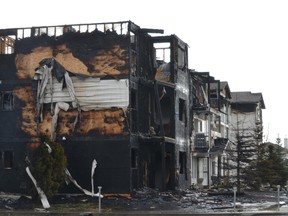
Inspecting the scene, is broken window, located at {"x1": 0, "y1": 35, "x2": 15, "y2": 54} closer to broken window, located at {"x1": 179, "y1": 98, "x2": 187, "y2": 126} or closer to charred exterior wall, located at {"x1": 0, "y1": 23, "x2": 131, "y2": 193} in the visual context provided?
charred exterior wall, located at {"x1": 0, "y1": 23, "x2": 131, "y2": 193}

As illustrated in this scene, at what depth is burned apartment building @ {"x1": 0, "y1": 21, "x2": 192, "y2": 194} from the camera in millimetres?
35688

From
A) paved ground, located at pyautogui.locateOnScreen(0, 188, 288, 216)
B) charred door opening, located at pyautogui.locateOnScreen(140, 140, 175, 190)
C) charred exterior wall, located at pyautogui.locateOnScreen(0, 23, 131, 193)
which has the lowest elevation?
paved ground, located at pyautogui.locateOnScreen(0, 188, 288, 216)

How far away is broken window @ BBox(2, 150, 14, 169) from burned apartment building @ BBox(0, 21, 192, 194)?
58mm

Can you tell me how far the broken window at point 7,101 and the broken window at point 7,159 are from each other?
8.34 feet

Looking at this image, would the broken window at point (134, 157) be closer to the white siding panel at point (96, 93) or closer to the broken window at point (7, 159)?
the white siding panel at point (96, 93)

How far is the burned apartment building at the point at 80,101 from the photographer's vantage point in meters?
35.7

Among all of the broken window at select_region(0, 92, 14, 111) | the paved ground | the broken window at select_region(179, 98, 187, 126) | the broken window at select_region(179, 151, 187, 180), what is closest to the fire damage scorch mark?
the broken window at select_region(0, 92, 14, 111)


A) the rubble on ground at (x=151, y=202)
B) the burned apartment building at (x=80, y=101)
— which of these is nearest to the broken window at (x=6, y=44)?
the burned apartment building at (x=80, y=101)

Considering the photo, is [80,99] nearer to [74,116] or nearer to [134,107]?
[74,116]

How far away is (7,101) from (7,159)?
3370 millimetres

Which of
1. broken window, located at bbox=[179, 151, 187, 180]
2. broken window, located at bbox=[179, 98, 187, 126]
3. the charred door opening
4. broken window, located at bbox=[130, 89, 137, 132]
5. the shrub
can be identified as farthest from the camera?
broken window, located at bbox=[179, 98, 187, 126]

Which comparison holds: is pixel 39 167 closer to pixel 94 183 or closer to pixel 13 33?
pixel 94 183

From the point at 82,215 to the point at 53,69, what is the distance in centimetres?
1138

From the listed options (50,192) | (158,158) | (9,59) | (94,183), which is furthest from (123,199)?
(9,59)
